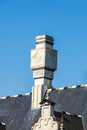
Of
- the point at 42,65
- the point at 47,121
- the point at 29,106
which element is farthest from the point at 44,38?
the point at 47,121

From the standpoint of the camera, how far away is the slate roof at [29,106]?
58844 mm

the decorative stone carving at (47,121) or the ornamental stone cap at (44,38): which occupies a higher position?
the ornamental stone cap at (44,38)

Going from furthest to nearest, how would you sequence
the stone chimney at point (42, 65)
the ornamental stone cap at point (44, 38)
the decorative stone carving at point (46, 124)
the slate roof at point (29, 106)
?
the ornamental stone cap at point (44, 38) < the stone chimney at point (42, 65) < the slate roof at point (29, 106) < the decorative stone carving at point (46, 124)

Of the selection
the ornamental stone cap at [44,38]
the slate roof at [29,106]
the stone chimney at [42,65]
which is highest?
the ornamental stone cap at [44,38]

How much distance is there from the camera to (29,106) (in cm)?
6275

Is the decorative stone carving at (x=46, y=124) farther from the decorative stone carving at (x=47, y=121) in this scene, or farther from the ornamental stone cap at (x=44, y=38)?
the ornamental stone cap at (x=44, y=38)

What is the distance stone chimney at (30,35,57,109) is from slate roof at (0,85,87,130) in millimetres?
1171

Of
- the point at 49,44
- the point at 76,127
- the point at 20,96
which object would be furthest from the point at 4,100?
the point at 76,127

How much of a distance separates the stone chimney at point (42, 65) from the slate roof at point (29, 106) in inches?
46.1

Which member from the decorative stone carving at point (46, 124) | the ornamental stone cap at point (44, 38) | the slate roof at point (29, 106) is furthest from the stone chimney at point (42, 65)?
the decorative stone carving at point (46, 124)

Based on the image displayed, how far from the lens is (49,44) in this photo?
63.7 m

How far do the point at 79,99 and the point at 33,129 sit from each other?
5.57 m

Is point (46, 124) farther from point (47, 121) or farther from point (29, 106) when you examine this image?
point (29, 106)

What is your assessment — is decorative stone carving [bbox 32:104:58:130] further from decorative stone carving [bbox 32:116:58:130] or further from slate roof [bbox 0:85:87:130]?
slate roof [bbox 0:85:87:130]
